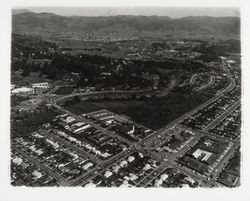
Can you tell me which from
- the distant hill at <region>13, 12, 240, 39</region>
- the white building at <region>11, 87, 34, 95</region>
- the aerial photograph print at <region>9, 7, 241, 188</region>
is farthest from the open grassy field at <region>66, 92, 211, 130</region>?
the distant hill at <region>13, 12, 240, 39</region>

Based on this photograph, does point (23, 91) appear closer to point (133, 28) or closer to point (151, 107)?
point (151, 107)

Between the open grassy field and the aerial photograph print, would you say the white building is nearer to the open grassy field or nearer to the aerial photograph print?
the aerial photograph print

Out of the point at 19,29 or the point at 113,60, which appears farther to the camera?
the point at 113,60

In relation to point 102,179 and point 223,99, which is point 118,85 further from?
point 102,179

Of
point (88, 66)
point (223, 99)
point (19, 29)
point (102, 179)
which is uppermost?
point (19, 29)

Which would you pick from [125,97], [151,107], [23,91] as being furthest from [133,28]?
[23,91]

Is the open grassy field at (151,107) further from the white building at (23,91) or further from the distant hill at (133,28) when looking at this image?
the distant hill at (133,28)
